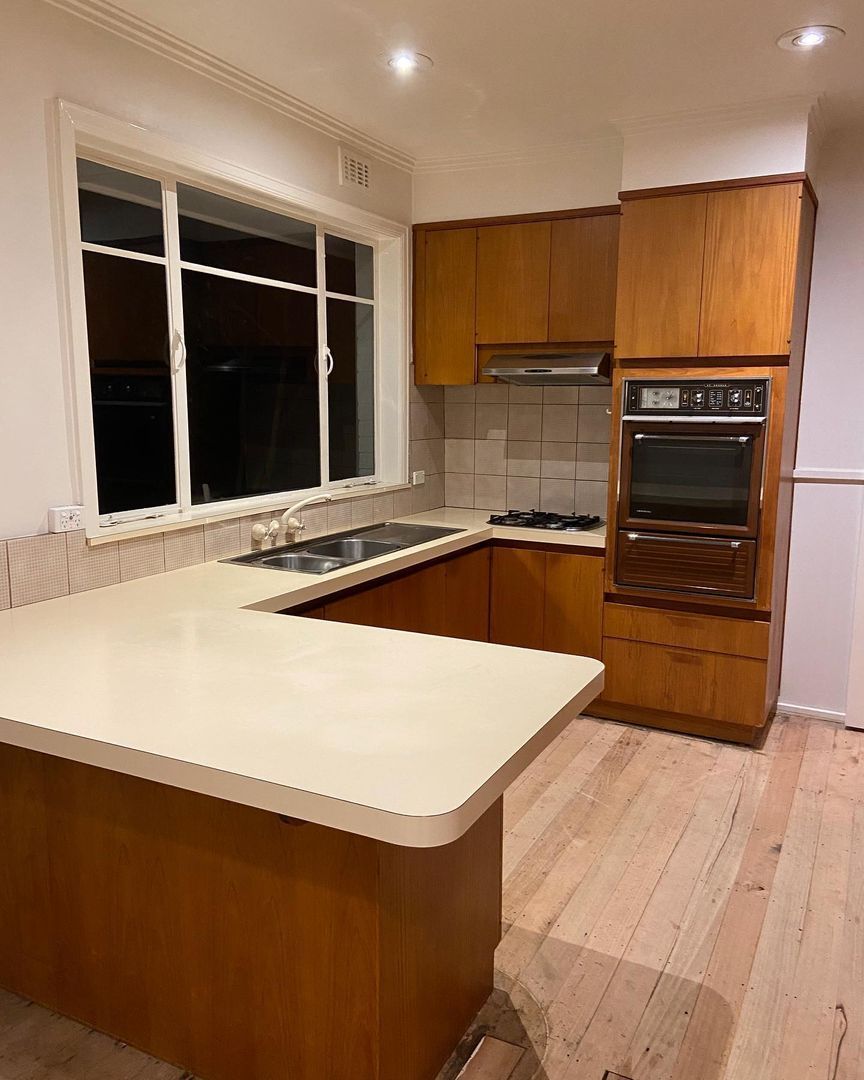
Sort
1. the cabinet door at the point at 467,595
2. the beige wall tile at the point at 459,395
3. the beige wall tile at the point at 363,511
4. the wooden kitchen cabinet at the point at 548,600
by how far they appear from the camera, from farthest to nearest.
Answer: the beige wall tile at the point at 459,395 → the beige wall tile at the point at 363,511 → the wooden kitchen cabinet at the point at 548,600 → the cabinet door at the point at 467,595

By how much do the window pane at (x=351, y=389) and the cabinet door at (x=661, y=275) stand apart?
1.31m

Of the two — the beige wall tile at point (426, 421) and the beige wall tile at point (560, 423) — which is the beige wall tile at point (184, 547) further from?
the beige wall tile at point (560, 423)

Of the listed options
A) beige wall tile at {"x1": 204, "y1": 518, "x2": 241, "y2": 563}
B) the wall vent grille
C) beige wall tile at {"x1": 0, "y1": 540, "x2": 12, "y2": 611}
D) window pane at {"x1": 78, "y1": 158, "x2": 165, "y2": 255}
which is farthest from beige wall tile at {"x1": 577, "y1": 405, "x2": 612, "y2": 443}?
beige wall tile at {"x1": 0, "y1": 540, "x2": 12, "y2": 611}

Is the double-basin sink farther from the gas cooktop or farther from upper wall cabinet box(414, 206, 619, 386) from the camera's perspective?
upper wall cabinet box(414, 206, 619, 386)

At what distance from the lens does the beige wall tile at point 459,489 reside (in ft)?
15.5

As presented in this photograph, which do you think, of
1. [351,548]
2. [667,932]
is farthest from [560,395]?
[667,932]

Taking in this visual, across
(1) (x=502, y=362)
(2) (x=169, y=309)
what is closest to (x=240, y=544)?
(2) (x=169, y=309)

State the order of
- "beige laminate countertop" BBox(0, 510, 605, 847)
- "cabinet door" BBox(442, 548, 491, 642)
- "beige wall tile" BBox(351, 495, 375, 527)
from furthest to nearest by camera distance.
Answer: "beige wall tile" BBox(351, 495, 375, 527) → "cabinet door" BBox(442, 548, 491, 642) → "beige laminate countertop" BBox(0, 510, 605, 847)

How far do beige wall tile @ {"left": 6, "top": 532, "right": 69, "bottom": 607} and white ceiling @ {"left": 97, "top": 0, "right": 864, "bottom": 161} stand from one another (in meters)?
1.61

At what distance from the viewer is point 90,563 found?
2662 mm

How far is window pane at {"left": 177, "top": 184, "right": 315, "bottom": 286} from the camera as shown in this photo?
3100 millimetres

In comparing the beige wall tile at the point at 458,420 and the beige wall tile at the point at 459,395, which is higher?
the beige wall tile at the point at 459,395

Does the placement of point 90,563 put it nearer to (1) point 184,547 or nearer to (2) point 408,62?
(1) point 184,547

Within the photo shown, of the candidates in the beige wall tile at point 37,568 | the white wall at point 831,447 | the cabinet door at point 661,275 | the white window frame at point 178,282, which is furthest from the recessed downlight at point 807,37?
the beige wall tile at point 37,568
